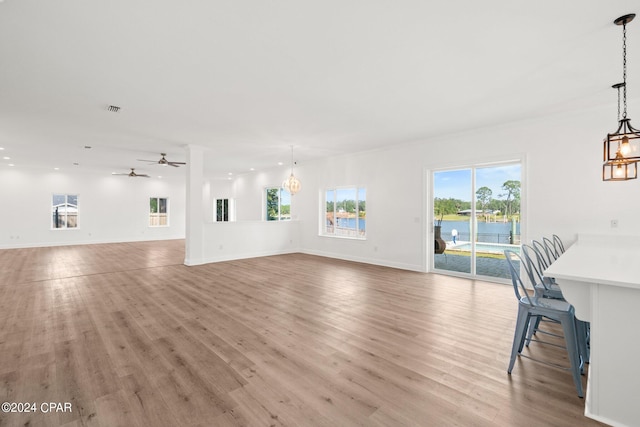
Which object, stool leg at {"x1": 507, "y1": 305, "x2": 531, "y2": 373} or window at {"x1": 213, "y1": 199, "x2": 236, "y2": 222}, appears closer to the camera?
stool leg at {"x1": 507, "y1": 305, "x2": 531, "y2": 373}

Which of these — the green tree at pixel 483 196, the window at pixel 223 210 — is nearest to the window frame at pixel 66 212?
the window at pixel 223 210

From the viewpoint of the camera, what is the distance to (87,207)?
11375 millimetres

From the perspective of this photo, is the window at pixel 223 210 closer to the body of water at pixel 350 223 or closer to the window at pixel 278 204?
the window at pixel 278 204

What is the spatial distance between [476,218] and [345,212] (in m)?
3.47

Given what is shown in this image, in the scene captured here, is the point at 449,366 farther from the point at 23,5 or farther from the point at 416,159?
the point at 416,159

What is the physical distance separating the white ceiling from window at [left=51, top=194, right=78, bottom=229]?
665 centimetres

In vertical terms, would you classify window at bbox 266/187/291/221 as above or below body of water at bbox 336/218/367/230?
above

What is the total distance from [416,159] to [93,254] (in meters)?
9.79

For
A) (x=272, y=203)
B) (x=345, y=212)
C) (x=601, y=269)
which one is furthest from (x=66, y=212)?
(x=601, y=269)

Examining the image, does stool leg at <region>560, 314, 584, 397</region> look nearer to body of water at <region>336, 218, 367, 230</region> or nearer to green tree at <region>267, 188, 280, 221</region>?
body of water at <region>336, 218, 367, 230</region>

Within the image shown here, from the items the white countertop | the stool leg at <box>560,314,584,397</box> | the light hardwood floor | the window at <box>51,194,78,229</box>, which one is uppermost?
the window at <box>51,194,78,229</box>

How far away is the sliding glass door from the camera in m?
5.26

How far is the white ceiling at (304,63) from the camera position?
2.26 metres

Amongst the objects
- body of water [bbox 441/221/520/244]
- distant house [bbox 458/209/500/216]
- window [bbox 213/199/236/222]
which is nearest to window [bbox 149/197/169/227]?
window [bbox 213/199/236/222]
